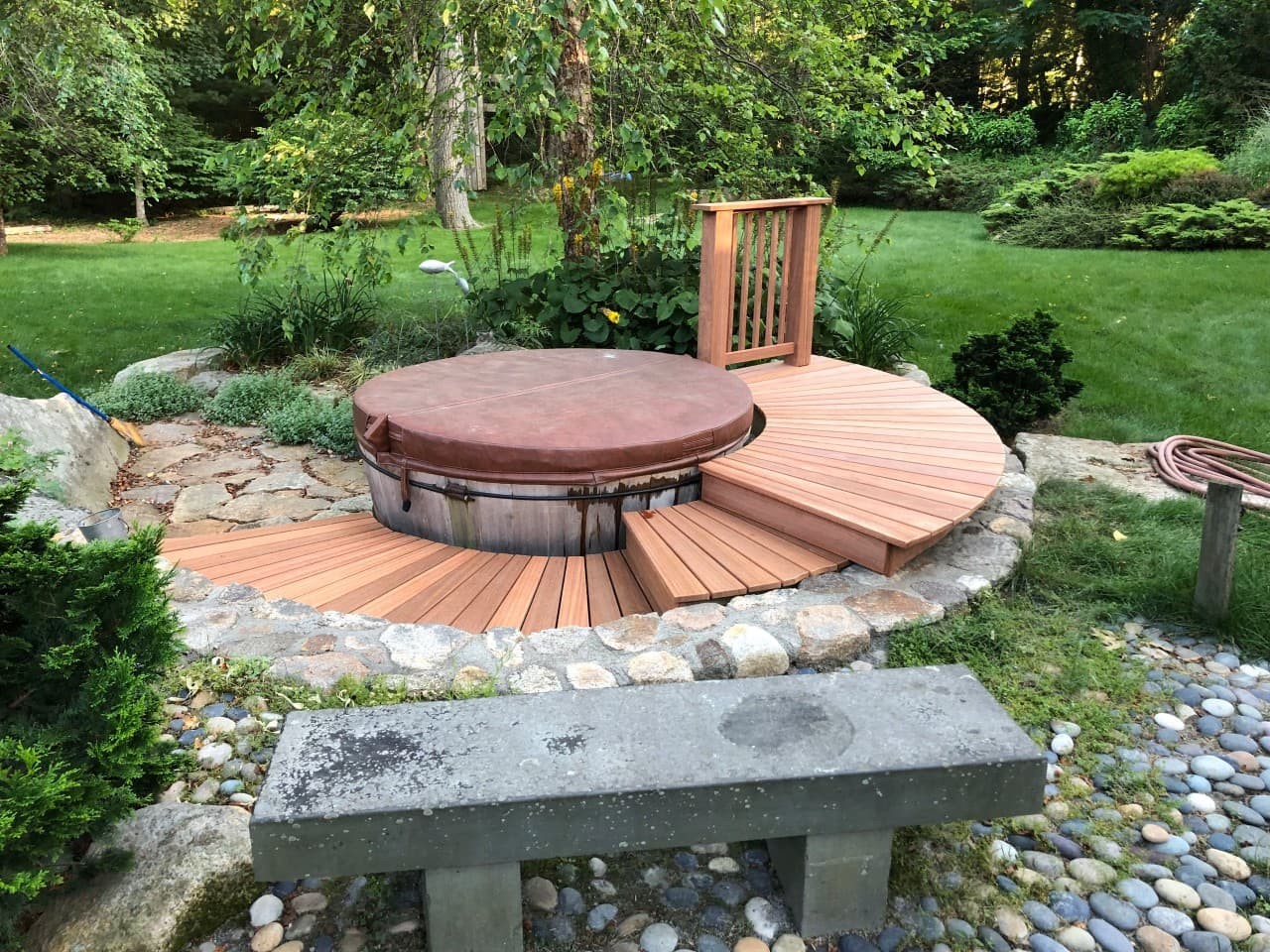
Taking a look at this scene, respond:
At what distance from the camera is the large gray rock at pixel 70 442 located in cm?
394

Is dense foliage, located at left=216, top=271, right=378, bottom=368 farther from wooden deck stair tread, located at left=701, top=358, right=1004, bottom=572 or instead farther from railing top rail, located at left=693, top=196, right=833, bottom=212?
wooden deck stair tread, located at left=701, top=358, right=1004, bottom=572

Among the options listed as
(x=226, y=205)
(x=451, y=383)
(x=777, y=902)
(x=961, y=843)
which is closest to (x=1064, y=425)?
(x=451, y=383)

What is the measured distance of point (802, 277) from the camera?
4461 millimetres

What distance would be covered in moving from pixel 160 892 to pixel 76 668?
42cm

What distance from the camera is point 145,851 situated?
1713mm

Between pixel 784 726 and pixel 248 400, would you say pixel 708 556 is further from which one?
pixel 248 400

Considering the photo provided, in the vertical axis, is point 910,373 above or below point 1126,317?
below

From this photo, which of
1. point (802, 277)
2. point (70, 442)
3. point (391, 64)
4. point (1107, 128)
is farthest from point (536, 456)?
point (1107, 128)

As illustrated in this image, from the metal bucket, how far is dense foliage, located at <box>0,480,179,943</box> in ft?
3.83

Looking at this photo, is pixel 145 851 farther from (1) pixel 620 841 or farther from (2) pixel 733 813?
(2) pixel 733 813

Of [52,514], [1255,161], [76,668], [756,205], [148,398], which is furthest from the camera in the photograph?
[1255,161]

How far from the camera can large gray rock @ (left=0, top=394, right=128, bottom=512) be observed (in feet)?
12.9

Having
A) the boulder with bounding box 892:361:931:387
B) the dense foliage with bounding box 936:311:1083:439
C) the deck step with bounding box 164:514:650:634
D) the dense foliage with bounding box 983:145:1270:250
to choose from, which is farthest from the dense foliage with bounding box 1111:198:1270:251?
the deck step with bounding box 164:514:650:634

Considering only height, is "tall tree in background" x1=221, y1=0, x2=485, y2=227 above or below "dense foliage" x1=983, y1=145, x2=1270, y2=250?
above
